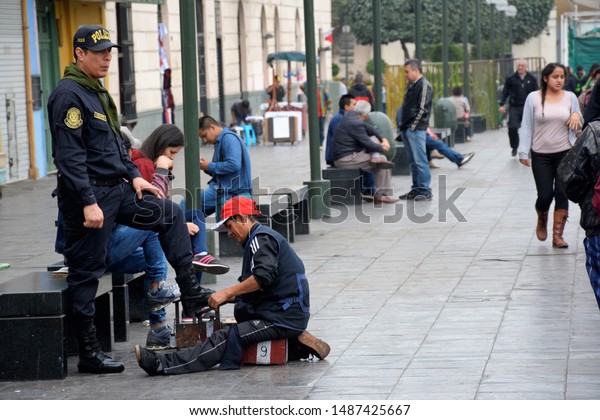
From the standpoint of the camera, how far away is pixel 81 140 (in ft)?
23.9

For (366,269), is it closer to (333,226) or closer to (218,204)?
(218,204)

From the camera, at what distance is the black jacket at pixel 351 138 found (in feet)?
53.4

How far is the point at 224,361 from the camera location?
24.2ft

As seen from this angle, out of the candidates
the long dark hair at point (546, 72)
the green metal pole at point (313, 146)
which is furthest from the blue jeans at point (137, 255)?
the green metal pole at point (313, 146)

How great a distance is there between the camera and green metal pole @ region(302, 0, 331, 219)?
15234 mm

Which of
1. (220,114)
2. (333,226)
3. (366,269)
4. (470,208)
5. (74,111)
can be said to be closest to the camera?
(74,111)

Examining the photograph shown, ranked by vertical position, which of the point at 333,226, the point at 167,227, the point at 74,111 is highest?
the point at 74,111

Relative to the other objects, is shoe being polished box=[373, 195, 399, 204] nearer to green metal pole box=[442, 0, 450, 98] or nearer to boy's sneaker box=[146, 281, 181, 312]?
boy's sneaker box=[146, 281, 181, 312]

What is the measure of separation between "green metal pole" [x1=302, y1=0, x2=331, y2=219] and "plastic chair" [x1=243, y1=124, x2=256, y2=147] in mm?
16691

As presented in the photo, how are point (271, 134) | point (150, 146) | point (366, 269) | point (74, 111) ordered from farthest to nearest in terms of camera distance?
point (271, 134) < point (366, 269) < point (150, 146) < point (74, 111)

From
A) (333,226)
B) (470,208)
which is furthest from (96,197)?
(470,208)

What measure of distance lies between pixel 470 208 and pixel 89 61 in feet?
29.5

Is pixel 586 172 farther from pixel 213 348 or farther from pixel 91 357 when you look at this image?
pixel 91 357

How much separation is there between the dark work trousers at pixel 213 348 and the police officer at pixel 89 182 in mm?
338
